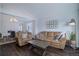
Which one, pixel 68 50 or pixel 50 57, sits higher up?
pixel 68 50

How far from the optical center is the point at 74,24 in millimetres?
2117

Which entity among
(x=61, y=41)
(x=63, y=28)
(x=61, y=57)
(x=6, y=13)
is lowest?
(x=61, y=57)

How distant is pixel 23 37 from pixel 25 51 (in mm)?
296

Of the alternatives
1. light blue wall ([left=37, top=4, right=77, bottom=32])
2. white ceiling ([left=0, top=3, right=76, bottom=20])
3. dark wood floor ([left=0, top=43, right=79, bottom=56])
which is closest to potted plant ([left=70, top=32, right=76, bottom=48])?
dark wood floor ([left=0, top=43, right=79, bottom=56])

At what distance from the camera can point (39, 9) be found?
2.14 meters

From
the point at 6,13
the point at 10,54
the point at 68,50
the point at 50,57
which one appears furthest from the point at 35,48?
the point at 6,13

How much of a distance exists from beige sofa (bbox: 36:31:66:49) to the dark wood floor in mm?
104

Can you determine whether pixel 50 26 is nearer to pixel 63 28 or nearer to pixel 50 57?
pixel 63 28

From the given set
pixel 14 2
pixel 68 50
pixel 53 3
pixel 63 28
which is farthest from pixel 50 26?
pixel 14 2

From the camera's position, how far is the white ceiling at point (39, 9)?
2131 mm

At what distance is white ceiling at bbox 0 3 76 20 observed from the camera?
213 centimetres

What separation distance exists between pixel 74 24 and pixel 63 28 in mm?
242

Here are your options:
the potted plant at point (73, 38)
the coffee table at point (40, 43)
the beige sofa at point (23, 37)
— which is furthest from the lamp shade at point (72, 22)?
the beige sofa at point (23, 37)

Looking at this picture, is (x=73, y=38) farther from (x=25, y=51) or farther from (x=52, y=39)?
(x=25, y=51)
